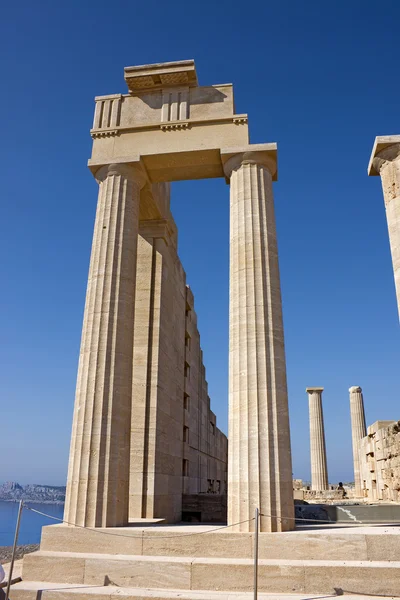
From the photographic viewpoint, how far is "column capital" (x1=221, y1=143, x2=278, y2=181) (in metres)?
15.9

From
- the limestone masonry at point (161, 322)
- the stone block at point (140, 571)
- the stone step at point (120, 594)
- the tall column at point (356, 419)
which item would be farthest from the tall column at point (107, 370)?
the tall column at point (356, 419)

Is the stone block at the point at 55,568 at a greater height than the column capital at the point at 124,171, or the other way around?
the column capital at the point at 124,171

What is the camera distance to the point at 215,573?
10719mm

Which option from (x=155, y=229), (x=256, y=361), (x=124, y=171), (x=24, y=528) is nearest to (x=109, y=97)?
(x=124, y=171)

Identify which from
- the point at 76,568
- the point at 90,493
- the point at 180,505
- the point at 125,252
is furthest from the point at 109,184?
the point at 180,505

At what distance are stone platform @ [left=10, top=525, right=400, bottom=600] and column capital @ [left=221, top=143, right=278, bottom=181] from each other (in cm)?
1113

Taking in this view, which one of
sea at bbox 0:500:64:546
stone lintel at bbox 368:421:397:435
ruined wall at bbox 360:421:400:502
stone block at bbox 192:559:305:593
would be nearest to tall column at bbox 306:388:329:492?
ruined wall at bbox 360:421:400:502

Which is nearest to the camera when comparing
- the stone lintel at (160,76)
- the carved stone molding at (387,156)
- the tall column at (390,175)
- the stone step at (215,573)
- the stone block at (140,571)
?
the stone step at (215,573)

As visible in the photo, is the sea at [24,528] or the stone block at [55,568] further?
the sea at [24,528]

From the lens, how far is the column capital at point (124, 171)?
16922 millimetres

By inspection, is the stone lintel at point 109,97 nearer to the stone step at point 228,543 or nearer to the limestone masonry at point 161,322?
the limestone masonry at point 161,322

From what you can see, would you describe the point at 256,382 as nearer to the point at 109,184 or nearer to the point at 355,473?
the point at 109,184

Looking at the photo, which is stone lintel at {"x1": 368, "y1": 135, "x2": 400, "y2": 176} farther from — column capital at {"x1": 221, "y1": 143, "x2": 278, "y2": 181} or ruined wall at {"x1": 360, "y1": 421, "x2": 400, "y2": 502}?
ruined wall at {"x1": 360, "y1": 421, "x2": 400, "y2": 502}

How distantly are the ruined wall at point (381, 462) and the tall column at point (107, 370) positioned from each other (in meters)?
16.3
